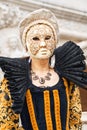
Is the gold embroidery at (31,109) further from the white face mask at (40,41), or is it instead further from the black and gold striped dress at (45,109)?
the white face mask at (40,41)

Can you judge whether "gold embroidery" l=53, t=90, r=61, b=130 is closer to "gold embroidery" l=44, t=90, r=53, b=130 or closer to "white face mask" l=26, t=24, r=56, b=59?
"gold embroidery" l=44, t=90, r=53, b=130

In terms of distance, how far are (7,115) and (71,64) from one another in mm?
325

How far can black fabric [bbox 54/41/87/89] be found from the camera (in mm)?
1628

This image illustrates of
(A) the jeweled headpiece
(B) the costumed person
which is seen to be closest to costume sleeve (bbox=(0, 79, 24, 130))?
(B) the costumed person

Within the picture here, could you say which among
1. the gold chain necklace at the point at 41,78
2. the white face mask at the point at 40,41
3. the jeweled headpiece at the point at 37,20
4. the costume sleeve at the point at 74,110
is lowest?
the costume sleeve at the point at 74,110

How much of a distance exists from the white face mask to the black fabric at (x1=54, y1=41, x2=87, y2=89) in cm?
9

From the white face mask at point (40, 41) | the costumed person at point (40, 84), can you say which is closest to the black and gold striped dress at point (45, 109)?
the costumed person at point (40, 84)

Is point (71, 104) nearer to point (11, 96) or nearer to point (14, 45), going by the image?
point (11, 96)

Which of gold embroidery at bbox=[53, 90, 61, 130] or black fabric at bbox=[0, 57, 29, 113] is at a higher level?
black fabric at bbox=[0, 57, 29, 113]

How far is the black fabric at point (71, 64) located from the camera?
1.63 meters

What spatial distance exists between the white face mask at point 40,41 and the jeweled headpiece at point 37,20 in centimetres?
1

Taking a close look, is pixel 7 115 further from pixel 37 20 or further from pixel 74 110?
pixel 37 20

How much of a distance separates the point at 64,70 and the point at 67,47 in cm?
11

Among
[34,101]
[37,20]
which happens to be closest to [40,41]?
[37,20]
